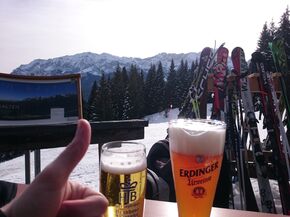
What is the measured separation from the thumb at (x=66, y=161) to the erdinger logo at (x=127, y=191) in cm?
21

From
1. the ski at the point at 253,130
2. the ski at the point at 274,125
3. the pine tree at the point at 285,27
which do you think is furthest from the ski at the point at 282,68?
the pine tree at the point at 285,27

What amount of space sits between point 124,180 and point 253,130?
2756mm

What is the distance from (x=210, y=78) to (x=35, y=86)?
2.52 metres

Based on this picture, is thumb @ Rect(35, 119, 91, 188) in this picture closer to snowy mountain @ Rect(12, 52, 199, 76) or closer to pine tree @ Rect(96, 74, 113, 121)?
pine tree @ Rect(96, 74, 113, 121)

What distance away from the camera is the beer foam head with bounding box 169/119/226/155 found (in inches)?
24.4

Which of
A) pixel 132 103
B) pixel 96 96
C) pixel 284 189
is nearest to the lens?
pixel 284 189

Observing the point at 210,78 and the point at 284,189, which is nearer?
the point at 284,189

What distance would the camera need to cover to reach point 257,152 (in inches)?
116

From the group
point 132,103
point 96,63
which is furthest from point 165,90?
point 96,63

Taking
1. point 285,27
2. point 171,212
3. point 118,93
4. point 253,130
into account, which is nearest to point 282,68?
point 253,130

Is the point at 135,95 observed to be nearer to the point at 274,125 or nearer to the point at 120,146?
the point at 274,125

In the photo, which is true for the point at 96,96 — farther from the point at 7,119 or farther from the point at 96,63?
the point at 96,63

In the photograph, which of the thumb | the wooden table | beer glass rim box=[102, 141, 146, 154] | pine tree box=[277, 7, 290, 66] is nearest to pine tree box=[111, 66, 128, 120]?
pine tree box=[277, 7, 290, 66]

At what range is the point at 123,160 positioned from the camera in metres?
0.61
